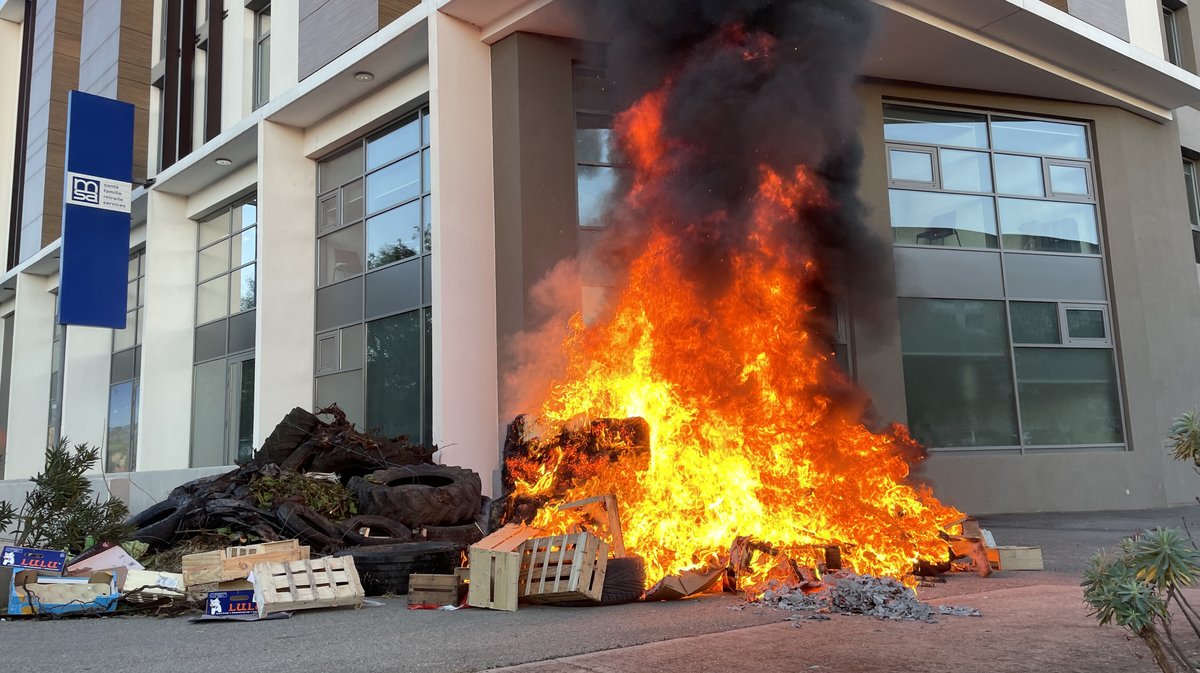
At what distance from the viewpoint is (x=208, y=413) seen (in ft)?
64.0

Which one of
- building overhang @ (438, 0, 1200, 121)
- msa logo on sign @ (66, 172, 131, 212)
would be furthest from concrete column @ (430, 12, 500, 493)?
msa logo on sign @ (66, 172, 131, 212)

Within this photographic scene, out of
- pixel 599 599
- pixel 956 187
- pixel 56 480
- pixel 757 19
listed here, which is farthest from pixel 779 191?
pixel 56 480

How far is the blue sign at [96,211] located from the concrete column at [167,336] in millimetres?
1926

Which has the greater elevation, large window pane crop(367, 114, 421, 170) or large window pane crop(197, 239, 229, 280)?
large window pane crop(367, 114, 421, 170)

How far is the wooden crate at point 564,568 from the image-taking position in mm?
6969

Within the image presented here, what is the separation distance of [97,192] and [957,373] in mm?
16416

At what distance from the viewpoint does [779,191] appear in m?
10.4

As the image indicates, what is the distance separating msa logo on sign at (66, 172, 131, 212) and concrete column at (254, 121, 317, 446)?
3.85 meters

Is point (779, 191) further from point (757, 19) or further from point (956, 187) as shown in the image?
point (956, 187)

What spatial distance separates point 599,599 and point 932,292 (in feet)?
33.6

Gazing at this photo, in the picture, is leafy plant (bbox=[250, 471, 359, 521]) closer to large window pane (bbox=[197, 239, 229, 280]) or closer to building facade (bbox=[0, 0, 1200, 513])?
building facade (bbox=[0, 0, 1200, 513])

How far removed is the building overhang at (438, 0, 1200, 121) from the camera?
42.4 feet

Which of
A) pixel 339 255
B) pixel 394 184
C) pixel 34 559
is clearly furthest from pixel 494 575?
pixel 339 255

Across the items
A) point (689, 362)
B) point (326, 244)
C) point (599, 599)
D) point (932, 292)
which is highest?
point (326, 244)
